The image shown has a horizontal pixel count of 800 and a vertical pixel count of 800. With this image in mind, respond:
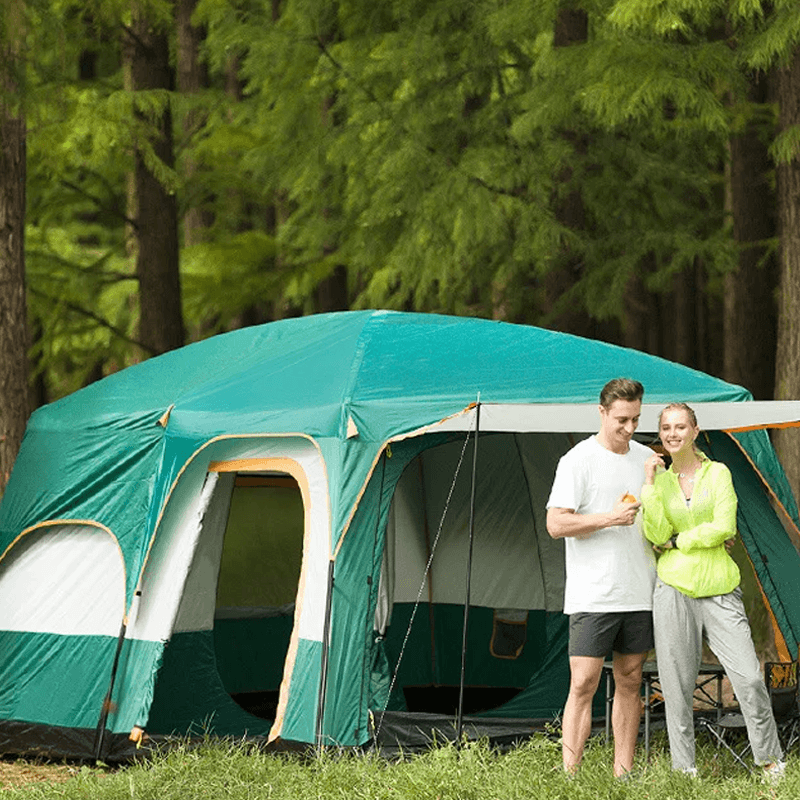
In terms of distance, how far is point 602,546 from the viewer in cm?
575

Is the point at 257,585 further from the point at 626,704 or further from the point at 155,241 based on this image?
the point at 155,241

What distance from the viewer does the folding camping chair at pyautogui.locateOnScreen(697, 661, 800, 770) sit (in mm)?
6117

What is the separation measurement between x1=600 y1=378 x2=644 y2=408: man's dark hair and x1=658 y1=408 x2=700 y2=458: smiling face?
145 mm

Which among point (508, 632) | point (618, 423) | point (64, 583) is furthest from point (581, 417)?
point (64, 583)

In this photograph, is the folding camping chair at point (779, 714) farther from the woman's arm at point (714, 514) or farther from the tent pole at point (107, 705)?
the tent pole at point (107, 705)

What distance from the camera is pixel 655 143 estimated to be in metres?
12.0

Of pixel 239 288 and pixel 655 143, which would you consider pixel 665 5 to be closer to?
pixel 655 143

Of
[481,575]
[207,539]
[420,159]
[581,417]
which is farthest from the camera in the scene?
[420,159]

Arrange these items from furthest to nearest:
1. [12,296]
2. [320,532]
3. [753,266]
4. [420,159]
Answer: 1. [753,266]
2. [420,159]
3. [12,296]
4. [320,532]

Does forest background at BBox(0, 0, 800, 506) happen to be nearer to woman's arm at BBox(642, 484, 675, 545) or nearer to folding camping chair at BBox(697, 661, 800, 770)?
folding camping chair at BBox(697, 661, 800, 770)

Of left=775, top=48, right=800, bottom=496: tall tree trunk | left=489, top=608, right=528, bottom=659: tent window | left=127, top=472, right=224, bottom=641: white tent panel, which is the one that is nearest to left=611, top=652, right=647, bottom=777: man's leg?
left=127, top=472, right=224, bottom=641: white tent panel

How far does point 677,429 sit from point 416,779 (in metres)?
1.71

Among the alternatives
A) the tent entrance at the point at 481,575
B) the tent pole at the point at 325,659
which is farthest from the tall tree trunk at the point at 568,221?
the tent pole at the point at 325,659

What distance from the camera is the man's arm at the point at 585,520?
5.63 metres
